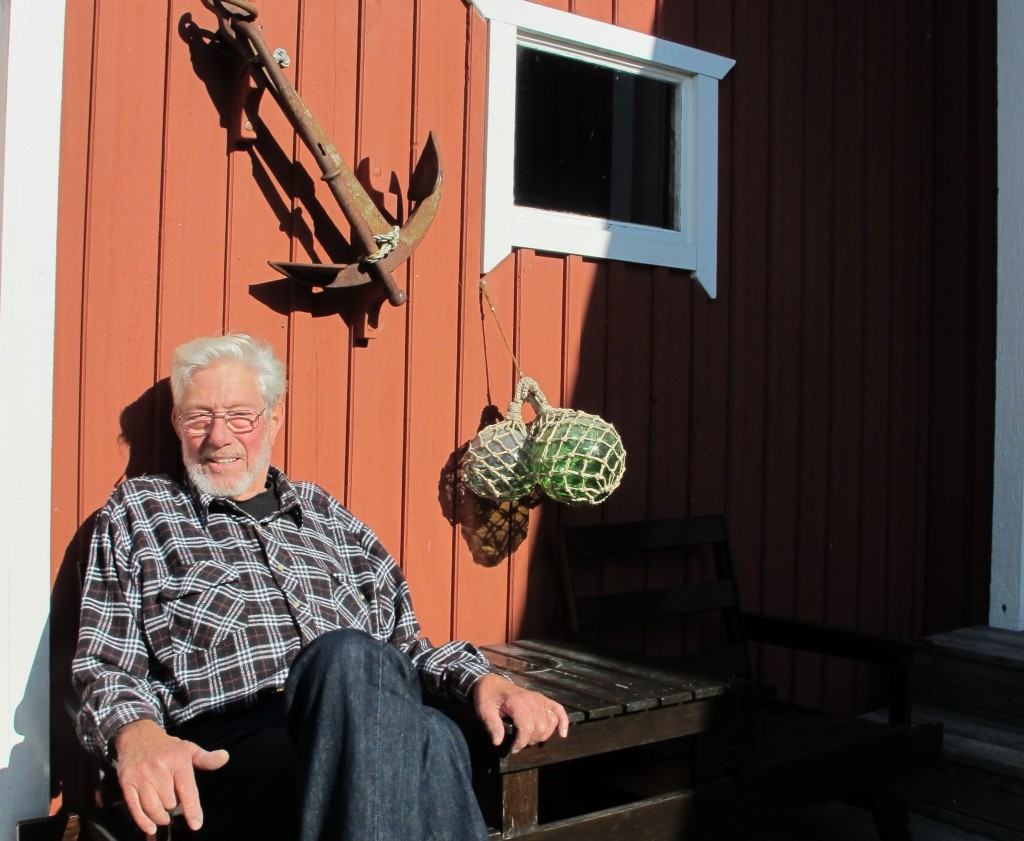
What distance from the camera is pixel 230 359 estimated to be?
2164 millimetres

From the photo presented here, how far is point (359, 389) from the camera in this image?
8.35 feet

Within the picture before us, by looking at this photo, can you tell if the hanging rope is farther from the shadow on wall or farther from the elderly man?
the shadow on wall

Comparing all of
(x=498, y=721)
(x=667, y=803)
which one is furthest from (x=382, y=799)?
(x=667, y=803)

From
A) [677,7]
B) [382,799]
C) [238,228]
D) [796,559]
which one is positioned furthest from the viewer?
[796,559]

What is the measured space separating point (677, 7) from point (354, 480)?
68.6 inches

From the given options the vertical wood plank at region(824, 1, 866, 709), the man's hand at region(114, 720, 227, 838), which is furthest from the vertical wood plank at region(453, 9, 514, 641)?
the vertical wood plank at region(824, 1, 866, 709)

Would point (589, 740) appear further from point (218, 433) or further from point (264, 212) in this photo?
point (264, 212)

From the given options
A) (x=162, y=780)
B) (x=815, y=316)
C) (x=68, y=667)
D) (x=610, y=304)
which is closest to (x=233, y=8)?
(x=610, y=304)

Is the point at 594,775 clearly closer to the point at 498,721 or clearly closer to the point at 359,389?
the point at 498,721

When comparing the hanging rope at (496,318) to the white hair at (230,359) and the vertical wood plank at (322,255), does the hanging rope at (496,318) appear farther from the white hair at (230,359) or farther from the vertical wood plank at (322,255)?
the white hair at (230,359)

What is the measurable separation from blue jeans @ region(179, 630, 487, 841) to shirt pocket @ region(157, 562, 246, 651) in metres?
0.28

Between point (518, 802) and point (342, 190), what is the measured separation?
133 cm

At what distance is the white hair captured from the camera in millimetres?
2152

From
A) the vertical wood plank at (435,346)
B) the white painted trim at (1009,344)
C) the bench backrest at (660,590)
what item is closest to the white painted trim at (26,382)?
the vertical wood plank at (435,346)
